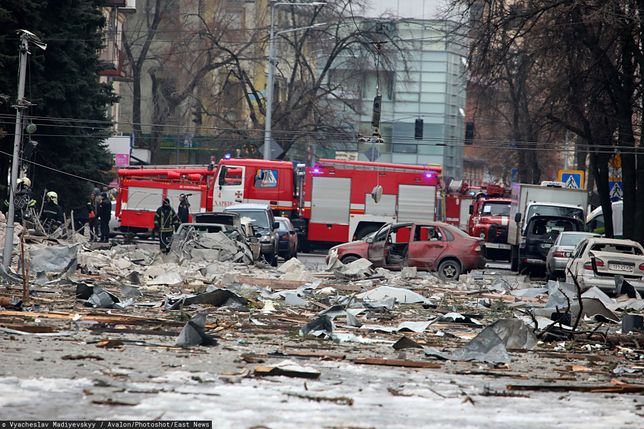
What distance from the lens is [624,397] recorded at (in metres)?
9.26

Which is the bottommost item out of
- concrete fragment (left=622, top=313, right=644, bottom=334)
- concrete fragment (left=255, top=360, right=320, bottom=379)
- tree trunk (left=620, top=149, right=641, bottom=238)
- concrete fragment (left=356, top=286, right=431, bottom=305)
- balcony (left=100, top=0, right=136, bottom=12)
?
concrete fragment (left=356, top=286, right=431, bottom=305)

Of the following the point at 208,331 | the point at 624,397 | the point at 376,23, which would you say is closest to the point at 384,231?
the point at 208,331

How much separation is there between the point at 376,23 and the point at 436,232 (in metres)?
27.3

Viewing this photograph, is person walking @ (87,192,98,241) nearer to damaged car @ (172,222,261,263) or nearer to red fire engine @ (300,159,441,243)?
red fire engine @ (300,159,441,243)

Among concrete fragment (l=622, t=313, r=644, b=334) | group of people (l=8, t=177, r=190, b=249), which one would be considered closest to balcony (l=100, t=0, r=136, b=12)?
group of people (l=8, t=177, r=190, b=249)

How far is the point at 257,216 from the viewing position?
35.8 metres

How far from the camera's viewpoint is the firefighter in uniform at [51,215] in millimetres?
31970

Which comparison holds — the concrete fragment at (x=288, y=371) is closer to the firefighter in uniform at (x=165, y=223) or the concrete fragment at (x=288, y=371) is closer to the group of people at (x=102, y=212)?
the firefighter in uniform at (x=165, y=223)

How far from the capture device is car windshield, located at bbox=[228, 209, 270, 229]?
35438 mm

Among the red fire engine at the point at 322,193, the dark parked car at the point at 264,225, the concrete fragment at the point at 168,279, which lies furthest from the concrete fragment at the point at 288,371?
the red fire engine at the point at 322,193

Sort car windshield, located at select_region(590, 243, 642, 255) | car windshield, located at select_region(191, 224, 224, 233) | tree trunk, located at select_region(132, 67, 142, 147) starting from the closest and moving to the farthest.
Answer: car windshield, located at select_region(590, 243, 642, 255) → car windshield, located at select_region(191, 224, 224, 233) → tree trunk, located at select_region(132, 67, 142, 147)

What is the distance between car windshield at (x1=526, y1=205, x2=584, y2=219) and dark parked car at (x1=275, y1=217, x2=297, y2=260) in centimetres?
802

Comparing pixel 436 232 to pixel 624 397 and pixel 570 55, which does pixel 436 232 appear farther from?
pixel 624 397

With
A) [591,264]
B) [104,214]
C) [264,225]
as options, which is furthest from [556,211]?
[104,214]
